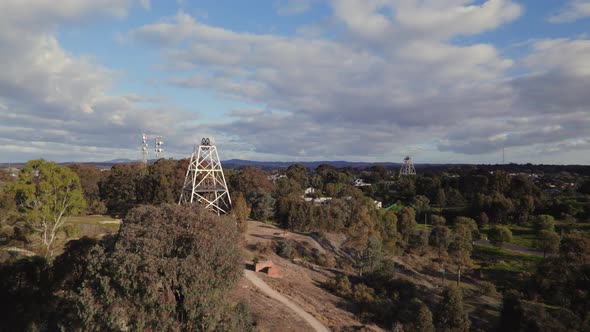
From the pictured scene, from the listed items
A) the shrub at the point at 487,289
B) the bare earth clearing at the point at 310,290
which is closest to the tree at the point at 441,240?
the bare earth clearing at the point at 310,290

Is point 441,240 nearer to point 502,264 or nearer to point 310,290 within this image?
point 502,264

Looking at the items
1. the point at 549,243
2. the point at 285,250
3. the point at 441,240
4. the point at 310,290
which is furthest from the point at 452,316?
the point at 549,243

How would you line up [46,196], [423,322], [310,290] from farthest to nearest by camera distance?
[310,290]
[46,196]
[423,322]

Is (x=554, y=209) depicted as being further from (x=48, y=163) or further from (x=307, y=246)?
(x=48, y=163)

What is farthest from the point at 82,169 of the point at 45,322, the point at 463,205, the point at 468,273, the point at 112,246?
the point at 463,205

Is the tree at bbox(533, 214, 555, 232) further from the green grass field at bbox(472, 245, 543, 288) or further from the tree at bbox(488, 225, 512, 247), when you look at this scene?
the green grass field at bbox(472, 245, 543, 288)
